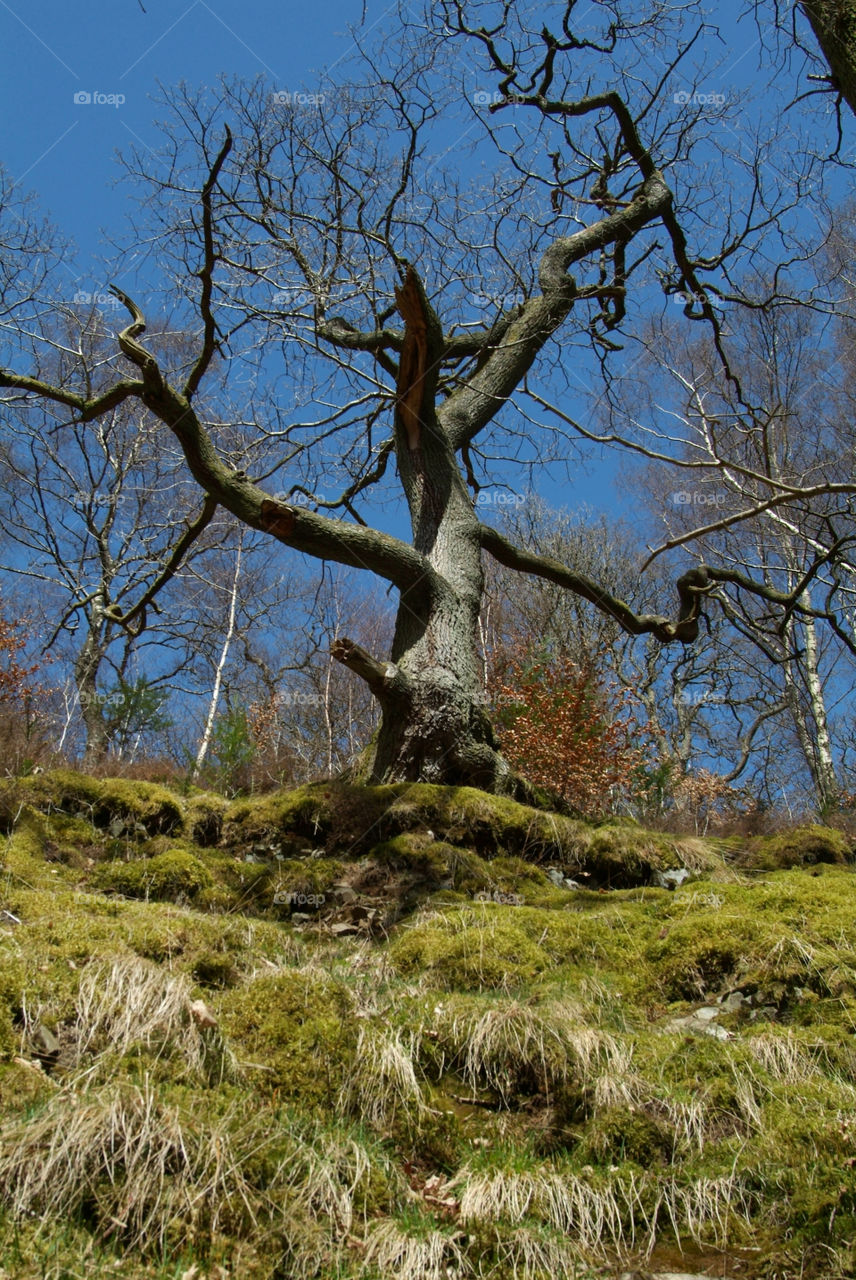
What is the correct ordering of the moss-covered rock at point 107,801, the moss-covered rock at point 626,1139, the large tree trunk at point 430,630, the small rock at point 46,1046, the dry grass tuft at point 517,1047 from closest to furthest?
the small rock at point 46,1046 < the moss-covered rock at point 626,1139 < the dry grass tuft at point 517,1047 < the moss-covered rock at point 107,801 < the large tree trunk at point 430,630

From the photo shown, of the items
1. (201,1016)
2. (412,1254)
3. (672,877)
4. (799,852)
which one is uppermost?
(799,852)

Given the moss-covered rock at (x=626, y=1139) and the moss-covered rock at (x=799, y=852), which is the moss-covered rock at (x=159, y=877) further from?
the moss-covered rock at (x=799, y=852)

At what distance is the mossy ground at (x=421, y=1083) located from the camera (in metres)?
1.79

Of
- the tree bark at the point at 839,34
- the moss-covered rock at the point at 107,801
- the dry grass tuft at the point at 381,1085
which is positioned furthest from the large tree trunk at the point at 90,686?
the tree bark at the point at 839,34

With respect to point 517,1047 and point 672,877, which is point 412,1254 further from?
point 672,877

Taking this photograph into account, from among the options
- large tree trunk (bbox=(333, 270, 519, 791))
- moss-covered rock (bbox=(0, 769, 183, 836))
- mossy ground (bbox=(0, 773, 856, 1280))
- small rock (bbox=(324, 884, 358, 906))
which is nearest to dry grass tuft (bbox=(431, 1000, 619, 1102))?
mossy ground (bbox=(0, 773, 856, 1280))

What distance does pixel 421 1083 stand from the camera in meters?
2.50

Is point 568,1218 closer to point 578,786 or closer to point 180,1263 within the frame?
point 180,1263

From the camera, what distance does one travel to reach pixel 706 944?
3.46 meters

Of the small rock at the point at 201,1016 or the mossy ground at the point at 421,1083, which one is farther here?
the small rock at the point at 201,1016

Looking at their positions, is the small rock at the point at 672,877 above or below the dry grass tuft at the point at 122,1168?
above

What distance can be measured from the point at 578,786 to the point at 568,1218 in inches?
290

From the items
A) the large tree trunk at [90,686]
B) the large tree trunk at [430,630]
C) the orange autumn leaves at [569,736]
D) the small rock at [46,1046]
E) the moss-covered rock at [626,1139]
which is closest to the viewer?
the small rock at [46,1046]

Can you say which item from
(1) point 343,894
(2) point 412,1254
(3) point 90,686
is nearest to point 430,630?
(1) point 343,894
